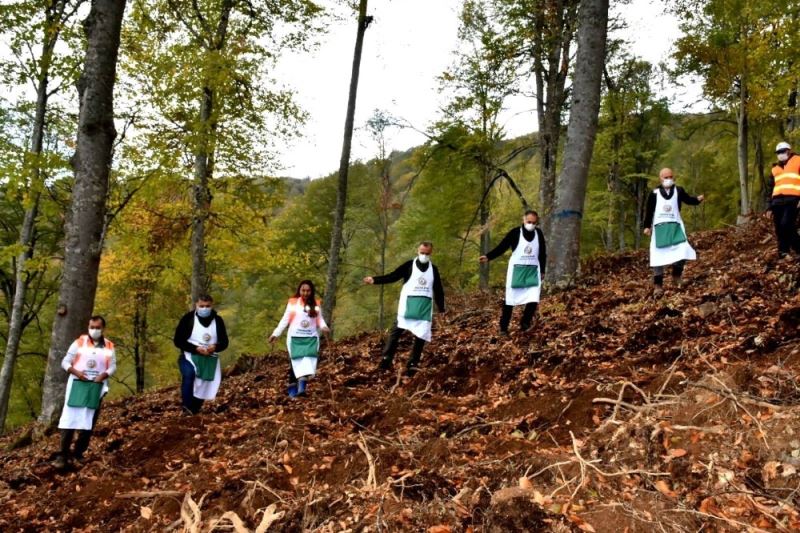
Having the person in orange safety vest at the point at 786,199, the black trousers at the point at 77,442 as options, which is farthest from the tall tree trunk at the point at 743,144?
the black trousers at the point at 77,442

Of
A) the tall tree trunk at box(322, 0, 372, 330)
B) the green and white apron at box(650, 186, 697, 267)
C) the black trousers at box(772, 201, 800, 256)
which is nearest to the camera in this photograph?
the black trousers at box(772, 201, 800, 256)

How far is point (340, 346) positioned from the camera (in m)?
12.2

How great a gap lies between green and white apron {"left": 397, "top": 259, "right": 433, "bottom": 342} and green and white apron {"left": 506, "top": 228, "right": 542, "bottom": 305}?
1.19 m

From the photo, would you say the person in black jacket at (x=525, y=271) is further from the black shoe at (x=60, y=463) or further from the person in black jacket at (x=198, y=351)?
the black shoe at (x=60, y=463)

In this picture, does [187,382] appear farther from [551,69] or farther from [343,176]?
[551,69]

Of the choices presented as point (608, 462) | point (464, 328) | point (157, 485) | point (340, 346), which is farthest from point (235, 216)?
point (608, 462)

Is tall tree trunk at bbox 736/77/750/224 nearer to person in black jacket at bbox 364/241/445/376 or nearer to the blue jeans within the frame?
person in black jacket at bbox 364/241/445/376

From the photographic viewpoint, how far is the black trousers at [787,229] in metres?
7.05

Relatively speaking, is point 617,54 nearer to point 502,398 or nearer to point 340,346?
point 340,346

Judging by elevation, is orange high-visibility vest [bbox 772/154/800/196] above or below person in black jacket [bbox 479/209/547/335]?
above

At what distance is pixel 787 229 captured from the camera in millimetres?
7160

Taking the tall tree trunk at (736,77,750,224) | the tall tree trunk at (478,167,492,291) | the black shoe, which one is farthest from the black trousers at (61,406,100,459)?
the tall tree trunk at (736,77,750,224)

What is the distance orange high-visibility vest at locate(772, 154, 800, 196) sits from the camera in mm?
7363

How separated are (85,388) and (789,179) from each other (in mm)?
Result: 9608
